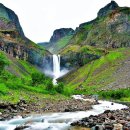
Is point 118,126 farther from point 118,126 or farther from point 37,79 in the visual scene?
point 37,79

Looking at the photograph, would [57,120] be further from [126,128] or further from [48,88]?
[48,88]

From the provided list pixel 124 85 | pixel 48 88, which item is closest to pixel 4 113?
pixel 48 88

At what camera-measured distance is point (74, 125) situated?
146ft

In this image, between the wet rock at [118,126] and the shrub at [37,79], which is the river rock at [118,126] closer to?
the wet rock at [118,126]

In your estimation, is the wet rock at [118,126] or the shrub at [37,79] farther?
the shrub at [37,79]

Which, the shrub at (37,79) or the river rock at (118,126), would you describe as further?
the shrub at (37,79)

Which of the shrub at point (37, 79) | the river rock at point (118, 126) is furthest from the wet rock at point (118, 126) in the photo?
the shrub at point (37, 79)

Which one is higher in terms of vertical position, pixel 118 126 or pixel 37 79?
pixel 37 79

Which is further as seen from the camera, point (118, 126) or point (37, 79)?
point (37, 79)

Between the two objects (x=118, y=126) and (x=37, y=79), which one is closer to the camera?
(x=118, y=126)

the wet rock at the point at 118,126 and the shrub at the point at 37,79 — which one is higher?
the shrub at the point at 37,79

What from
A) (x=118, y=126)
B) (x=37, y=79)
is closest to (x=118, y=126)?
(x=118, y=126)

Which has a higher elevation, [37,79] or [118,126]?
[37,79]

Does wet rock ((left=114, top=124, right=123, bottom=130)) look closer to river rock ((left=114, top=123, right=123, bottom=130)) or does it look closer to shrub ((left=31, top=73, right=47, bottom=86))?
river rock ((left=114, top=123, right=123, bottom=130))
